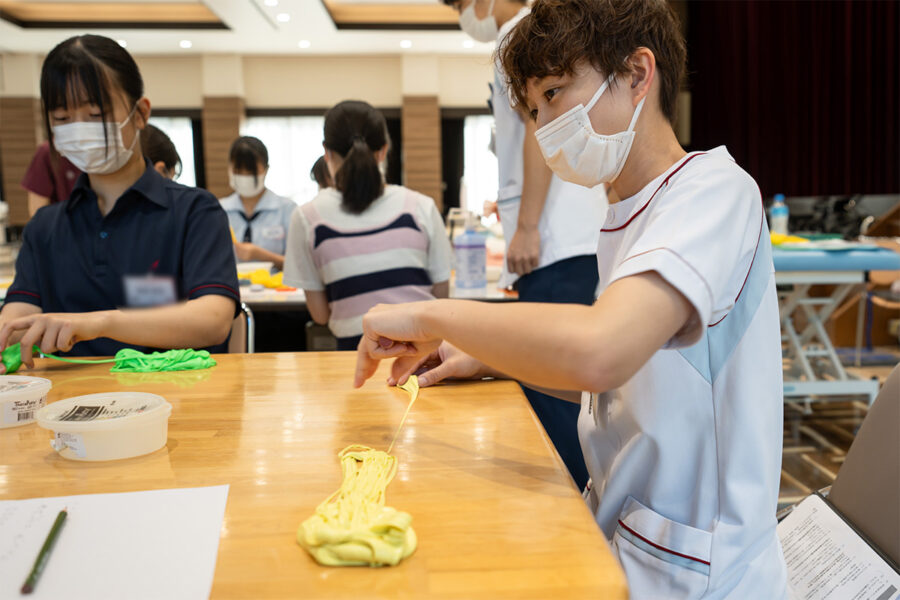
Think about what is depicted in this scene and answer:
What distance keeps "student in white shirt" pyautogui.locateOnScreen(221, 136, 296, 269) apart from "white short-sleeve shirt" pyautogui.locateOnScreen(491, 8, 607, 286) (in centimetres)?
221

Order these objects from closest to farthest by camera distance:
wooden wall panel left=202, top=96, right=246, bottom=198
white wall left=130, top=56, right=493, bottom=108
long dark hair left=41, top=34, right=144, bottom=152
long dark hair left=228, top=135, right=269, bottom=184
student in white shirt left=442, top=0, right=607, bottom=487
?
long dark hair left=41, top=34, right=144, bottom=152
student in white shirt left=442, top=0, right=607, bottom=487
long dark hair left=228, top=135, right=269, bottom=184
wooden wall panel left=202, top=96, right=246, bottom=198
white wall left=130, top=56, right=493, bottom=108

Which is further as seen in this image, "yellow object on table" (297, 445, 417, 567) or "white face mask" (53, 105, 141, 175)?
"white face mask" (53, 105, 141, 175)

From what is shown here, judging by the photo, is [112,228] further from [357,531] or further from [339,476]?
[357,531]

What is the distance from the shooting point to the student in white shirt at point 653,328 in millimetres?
674

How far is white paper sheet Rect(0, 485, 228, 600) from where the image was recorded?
54 cm

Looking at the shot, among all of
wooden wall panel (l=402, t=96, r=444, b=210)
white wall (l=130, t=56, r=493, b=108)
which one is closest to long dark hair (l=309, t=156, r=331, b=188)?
wooden wall panel (l=402, t=96, r=444, b=210)

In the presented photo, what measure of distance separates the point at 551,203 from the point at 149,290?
1037 mm

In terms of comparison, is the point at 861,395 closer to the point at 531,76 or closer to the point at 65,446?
the point at 531,76

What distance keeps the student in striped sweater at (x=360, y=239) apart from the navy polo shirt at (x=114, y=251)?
574 mm

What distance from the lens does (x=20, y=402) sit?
3.07ft

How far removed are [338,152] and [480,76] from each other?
7.86 m

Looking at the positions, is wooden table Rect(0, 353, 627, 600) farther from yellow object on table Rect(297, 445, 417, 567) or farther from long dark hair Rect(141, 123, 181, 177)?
long dark hair Rect(141, 123, 181, 177)

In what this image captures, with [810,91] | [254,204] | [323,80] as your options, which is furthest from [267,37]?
[810,91]

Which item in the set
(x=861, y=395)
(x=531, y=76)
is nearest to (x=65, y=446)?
(x=531, y=76)
